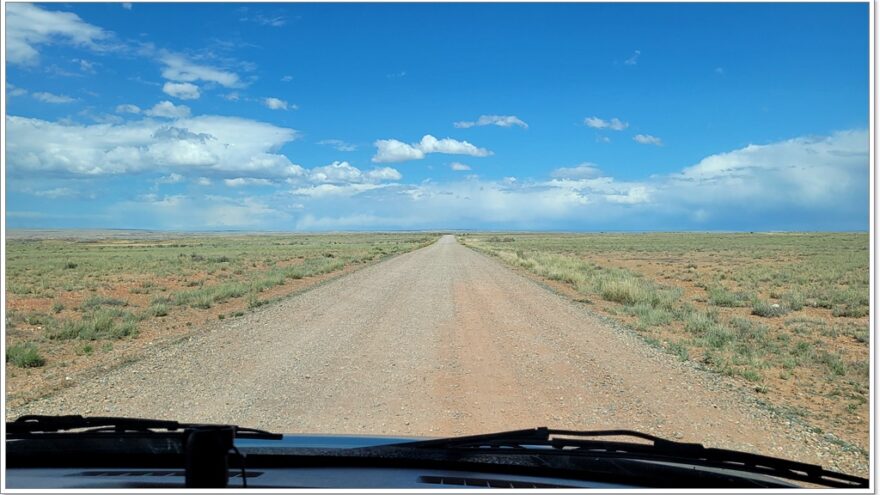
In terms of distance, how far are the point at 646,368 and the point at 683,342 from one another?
2610 mm

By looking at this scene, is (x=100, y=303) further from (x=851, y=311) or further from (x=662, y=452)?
(x=851, y=311)

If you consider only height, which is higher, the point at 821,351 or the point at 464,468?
the point at 464,468

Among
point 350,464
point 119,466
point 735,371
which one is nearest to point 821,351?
point 735,371

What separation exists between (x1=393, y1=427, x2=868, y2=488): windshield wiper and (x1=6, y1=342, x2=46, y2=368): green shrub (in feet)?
27.2

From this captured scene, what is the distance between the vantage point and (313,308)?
1428 cm

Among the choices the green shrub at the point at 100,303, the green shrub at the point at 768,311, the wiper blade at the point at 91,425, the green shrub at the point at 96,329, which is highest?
the wiper blade at the point at 91,425

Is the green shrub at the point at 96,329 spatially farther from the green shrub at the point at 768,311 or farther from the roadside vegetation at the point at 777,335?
the green shrub at the point at 768,311

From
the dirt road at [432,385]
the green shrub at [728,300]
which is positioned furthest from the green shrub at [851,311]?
the dirt road at [432,385]

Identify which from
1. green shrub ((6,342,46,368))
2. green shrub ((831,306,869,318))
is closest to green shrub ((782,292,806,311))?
green shrub ((831,306,869,318))

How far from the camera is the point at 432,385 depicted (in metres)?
7.21

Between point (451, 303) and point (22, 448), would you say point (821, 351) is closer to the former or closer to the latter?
point (451, 303)

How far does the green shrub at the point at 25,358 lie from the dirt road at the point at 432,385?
152cm

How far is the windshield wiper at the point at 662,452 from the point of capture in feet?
8.89

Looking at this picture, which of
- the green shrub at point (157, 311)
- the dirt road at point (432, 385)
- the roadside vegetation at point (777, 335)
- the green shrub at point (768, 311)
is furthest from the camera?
the green shrub at point (768, 311)
